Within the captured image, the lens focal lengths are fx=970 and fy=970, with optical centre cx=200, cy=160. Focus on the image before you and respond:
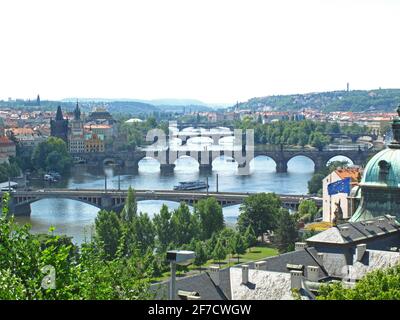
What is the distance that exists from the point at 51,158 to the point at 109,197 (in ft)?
92.3

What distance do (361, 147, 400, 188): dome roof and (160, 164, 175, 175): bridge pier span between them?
5263 cm

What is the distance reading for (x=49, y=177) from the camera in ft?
229

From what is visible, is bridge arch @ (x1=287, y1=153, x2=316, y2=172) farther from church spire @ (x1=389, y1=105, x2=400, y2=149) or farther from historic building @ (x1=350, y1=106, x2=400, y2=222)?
historic building @ (x1=350, y1=106, x2=400, y2=222)

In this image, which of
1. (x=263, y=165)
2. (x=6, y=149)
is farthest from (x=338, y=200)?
(x=263, y=165)

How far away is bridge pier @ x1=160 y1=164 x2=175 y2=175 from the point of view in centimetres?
7557

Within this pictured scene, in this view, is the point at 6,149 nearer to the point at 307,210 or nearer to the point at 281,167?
the point at 281,167

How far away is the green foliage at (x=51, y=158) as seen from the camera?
251 ft

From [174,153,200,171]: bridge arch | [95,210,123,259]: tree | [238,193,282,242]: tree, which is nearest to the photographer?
[95,210,123,259]: tree

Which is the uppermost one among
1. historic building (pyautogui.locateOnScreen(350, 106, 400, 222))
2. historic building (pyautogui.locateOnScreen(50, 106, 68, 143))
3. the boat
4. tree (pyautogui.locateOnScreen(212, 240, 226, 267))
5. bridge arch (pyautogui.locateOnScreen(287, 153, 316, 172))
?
historic building (pyautogui.locateOnScreen(350, 106, 400, 222))

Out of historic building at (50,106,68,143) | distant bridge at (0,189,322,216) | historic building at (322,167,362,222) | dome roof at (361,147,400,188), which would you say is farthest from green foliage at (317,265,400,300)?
historic building at (50,106,68,143)

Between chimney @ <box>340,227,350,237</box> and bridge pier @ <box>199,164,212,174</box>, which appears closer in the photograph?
chimney @ <box>340,227,350,237</box>

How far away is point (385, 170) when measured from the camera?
72.6 ft
